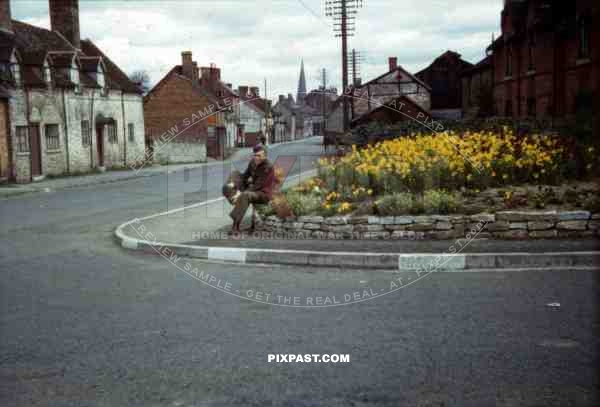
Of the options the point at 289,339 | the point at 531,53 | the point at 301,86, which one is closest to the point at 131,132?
the point at 531,53

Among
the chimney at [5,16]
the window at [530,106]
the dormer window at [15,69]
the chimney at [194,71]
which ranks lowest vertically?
the window at [530,106]

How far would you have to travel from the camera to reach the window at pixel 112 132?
37062 millimetres

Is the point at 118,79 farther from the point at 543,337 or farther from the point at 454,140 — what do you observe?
the point at 543,337

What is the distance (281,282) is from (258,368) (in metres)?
2.94

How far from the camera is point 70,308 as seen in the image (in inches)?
254

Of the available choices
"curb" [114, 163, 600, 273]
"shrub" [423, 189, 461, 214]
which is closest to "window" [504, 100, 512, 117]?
"shrub" [423, 189, 461, 214]

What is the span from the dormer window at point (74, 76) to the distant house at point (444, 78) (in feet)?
125

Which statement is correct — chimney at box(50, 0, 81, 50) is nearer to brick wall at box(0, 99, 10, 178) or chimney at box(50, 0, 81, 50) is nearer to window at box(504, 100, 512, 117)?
brick wall at box(0, 99, 10, 178)

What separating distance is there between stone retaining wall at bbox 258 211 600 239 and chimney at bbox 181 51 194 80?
159ft

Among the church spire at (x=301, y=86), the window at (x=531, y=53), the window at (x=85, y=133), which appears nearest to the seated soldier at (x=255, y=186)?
the window at (x=531, y=53)

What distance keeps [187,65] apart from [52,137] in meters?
28.2

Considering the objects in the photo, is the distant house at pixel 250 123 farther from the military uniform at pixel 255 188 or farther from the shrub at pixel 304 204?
the shrub at pixel 304 204

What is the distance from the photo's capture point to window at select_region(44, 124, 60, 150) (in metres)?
30.0

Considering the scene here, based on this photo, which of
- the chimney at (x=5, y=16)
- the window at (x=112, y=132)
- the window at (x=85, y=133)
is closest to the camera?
the chimney at (x=5, y=16)
